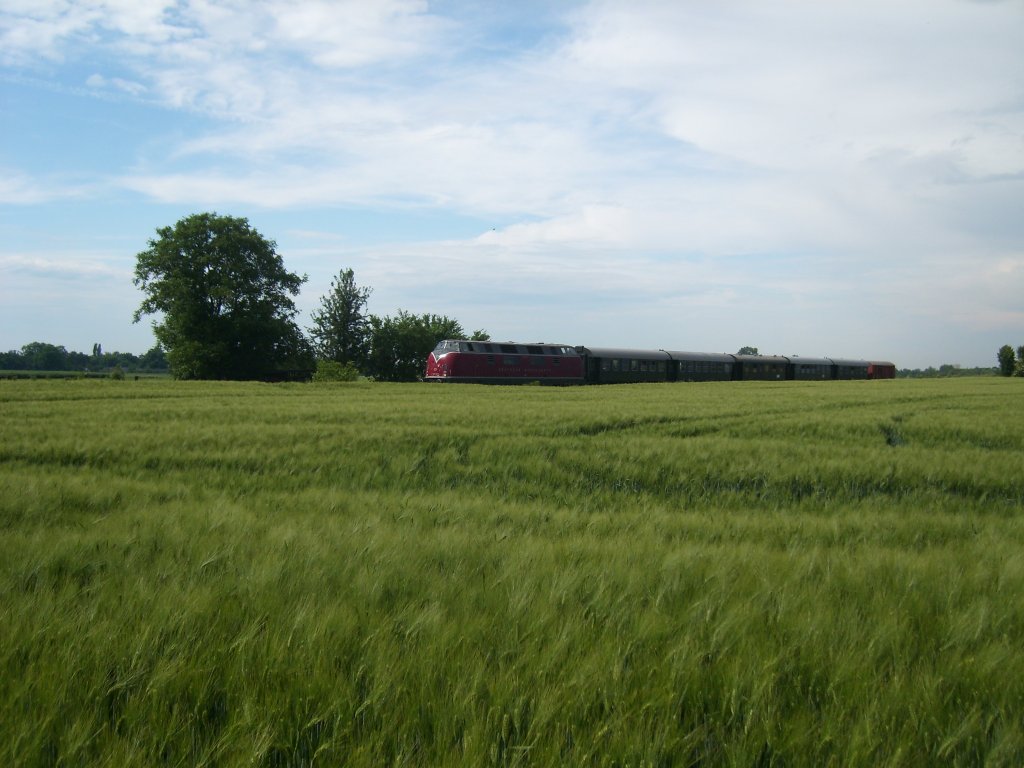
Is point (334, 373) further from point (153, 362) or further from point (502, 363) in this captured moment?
point (153, 362)

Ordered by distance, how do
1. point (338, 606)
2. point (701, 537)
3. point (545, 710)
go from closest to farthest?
1. point (545, 710)
2. point (338, 606)
3. point (701, 537)

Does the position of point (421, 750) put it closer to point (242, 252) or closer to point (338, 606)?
point (338, 606)

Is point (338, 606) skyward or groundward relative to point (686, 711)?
skyward

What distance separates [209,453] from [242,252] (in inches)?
2154

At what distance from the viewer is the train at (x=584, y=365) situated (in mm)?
47531

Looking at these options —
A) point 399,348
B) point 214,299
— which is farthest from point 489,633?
point 399,348

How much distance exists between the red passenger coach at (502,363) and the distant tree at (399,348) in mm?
27480

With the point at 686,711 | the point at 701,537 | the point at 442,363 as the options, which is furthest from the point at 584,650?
the point at 442,363

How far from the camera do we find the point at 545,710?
90.4 inches

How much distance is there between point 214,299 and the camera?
56.6 metres

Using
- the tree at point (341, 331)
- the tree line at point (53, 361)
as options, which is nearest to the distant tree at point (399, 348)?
the tree at point (341, 331)

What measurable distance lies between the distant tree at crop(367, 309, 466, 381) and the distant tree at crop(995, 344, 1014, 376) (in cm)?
7746

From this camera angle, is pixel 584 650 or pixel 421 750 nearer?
pixel 421 750

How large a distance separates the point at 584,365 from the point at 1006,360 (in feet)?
239
